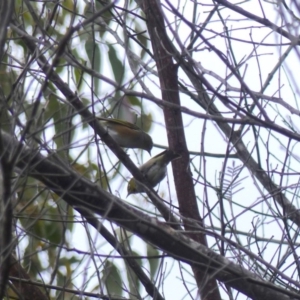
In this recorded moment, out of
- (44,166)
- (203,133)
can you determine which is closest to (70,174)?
(44,166)

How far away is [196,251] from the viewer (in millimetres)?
2473

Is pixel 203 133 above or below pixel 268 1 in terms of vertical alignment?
below

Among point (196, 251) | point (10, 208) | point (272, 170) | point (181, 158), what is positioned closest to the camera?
point (10, 208)

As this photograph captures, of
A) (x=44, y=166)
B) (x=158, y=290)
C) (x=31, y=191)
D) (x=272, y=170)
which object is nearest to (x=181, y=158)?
(x=272, y=170)

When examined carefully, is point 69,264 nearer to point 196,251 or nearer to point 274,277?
point 274,277

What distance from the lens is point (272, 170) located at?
3.24 meters

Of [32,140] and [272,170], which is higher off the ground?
[272,170]

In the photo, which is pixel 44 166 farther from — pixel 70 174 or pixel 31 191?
pixel 31 191

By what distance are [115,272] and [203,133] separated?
1.49m

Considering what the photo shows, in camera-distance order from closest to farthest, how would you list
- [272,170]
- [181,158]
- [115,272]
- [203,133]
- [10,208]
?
[10,208]
[203,133]
[272,170]
[181,158]
[115,272]

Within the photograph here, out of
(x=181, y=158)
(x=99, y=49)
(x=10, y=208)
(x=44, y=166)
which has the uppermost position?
(x=99, y=49)

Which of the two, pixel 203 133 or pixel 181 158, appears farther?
pixel 181 158

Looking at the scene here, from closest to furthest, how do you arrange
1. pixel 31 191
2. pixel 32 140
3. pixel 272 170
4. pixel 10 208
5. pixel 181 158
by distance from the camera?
1. pixel 10 208
2. pixel 32 140
3. pixel 272 170
4. pixel 181 158
5. pixel 31 191

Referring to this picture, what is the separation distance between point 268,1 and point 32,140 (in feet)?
4.99
